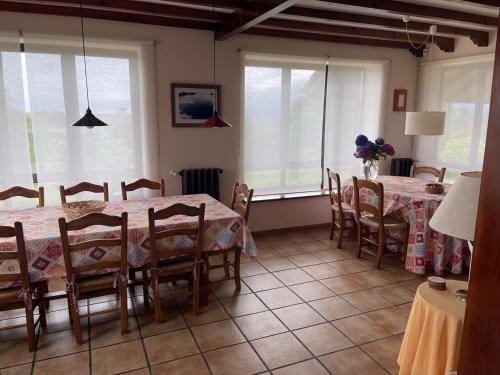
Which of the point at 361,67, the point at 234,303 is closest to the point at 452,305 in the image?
the point at 234,303

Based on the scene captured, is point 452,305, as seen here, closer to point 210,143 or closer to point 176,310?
point 176,310

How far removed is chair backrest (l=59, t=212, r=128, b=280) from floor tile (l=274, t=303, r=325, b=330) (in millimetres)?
1222

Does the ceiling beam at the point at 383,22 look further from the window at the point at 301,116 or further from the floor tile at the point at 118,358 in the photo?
the floor tile at the point at 118,358

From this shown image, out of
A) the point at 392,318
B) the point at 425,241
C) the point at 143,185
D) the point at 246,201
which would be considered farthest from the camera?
the point at 143,185

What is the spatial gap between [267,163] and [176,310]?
2.38 m

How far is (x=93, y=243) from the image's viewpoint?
93.4 inches

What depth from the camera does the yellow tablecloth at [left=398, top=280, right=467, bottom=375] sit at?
1.74 m

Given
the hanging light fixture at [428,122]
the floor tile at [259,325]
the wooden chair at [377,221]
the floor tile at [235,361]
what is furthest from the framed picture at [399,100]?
the floor tile at [235,361]

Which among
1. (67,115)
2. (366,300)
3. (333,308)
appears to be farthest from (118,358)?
(67,115)

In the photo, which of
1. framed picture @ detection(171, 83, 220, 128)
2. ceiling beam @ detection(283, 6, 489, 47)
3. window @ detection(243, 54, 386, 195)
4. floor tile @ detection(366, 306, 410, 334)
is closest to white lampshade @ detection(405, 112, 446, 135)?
ceiling beam @ detection(283, 6, 489, 47)

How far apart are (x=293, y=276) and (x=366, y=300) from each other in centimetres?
73

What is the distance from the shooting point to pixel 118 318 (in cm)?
288

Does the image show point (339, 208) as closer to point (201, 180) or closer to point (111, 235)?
point (201, 180)

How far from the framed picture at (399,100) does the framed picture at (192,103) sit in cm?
254
